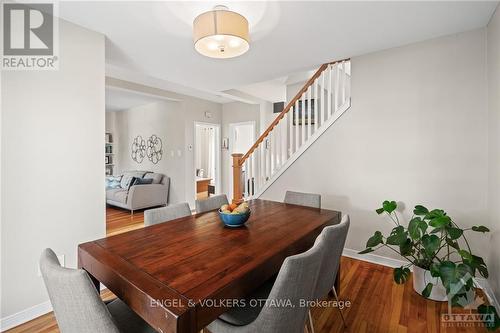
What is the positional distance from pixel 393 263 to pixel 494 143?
145 centimetres

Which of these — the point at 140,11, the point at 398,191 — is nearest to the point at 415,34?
the point at 398,191

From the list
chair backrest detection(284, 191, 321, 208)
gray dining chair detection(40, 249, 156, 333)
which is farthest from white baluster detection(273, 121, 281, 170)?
gray dining chair detection(40, 249, 156, 333)

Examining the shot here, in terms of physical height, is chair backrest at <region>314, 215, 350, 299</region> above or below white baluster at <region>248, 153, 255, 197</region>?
below

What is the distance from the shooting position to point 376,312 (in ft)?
6.21

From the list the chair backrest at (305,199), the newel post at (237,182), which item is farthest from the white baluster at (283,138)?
the chair backrest at (305,199)

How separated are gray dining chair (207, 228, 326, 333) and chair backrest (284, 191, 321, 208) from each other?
1253mm

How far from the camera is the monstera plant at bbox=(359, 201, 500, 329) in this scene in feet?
5.52

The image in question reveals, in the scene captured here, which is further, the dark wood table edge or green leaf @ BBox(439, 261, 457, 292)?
green leaf @ BBox(439, 261, 457, 292)

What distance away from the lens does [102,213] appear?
228 centimetres

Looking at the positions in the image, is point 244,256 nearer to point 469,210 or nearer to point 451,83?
point 469,210

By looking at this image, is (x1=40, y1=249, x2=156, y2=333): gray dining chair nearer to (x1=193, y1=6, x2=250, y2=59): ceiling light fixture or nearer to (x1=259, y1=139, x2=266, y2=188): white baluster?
(x1=193, y1=6, x2=250, y2=59): ceiling light fixture

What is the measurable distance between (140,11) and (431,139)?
2817 mm

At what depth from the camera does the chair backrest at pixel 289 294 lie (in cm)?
100

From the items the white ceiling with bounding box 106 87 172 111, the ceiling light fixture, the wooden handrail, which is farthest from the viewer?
the white ceiling with bounding box 106 87 172 111
